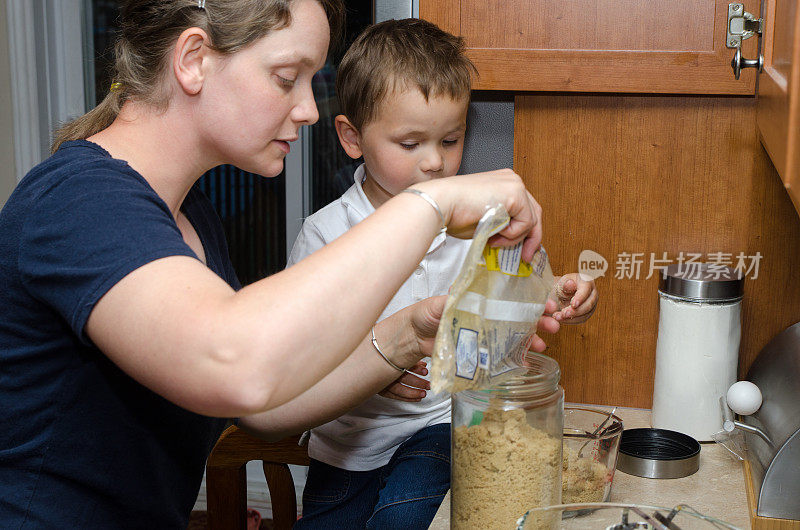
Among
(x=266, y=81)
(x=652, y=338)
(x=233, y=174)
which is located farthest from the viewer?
(x=233, y=174)

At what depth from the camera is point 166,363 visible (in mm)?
689

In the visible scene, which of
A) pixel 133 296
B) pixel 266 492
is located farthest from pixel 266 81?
pixel 266 492

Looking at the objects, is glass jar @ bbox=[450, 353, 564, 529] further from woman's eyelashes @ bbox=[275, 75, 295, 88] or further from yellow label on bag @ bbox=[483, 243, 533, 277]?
woman's eyelashes @ bbox=[275, 75, 295, 88]

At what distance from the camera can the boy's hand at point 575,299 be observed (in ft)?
4.09

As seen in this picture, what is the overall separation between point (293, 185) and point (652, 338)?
1237mm

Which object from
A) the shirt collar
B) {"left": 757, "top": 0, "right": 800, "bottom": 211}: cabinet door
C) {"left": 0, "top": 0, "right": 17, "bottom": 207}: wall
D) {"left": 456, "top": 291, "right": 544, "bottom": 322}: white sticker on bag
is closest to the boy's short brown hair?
the shirt collar

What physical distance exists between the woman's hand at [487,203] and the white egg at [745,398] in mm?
601

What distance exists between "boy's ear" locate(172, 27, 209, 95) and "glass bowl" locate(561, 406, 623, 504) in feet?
2.04

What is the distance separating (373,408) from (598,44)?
29.9 inches

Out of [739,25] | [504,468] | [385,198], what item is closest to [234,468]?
[385,198]

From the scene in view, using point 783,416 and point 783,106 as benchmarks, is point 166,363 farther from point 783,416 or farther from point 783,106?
point 783,416

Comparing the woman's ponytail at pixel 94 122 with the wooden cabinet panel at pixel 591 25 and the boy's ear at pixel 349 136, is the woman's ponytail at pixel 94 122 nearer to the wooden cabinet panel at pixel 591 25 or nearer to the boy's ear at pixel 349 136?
the boy's ear at pixel 349 136

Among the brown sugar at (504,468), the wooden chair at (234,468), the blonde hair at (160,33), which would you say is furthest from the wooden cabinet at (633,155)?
the brown sugar at (504,468)

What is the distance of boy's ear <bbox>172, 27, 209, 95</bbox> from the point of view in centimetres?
92
